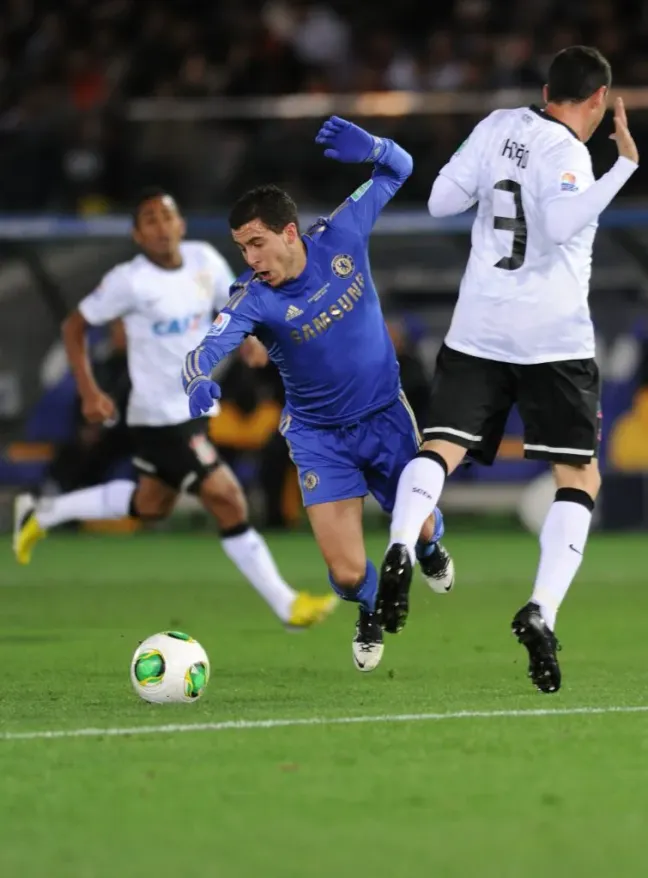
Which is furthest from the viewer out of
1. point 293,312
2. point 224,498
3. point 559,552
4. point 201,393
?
point 224,498

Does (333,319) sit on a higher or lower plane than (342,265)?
lower

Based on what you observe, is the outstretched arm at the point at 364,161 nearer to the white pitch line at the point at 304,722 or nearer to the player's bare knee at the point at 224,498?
the white pitch line at the point at 304,722

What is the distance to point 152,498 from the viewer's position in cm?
1005

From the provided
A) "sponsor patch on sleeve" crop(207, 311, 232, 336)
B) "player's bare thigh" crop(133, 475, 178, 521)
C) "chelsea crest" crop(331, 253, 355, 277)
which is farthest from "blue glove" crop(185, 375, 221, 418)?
"player's bare thigh" crop(133, 475, 178, 521)

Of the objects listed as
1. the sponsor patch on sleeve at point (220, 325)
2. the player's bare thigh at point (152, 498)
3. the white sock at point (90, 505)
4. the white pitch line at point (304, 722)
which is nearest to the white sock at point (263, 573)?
the player's bare thigh at point (152, 498)

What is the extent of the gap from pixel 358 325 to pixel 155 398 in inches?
114

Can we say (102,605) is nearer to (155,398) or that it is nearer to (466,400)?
(155,398)

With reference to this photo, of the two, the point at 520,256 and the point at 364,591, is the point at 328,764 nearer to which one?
the point at 364,591

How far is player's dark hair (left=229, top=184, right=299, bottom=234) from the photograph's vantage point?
6.68 m

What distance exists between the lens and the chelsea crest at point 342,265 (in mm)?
7066

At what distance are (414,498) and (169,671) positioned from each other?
108 cm

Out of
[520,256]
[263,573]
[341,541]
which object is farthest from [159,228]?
[520,256]

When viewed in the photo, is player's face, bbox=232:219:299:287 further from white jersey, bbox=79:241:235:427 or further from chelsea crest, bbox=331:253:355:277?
white jersey, bbox=79:241:235:427

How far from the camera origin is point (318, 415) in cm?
723
